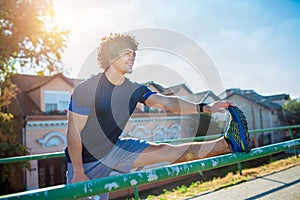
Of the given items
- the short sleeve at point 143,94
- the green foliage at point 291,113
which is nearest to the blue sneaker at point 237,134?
the short sleeve at point 143,94

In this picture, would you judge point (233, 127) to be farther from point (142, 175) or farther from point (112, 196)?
point (112, 196)

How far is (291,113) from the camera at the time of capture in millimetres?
27031

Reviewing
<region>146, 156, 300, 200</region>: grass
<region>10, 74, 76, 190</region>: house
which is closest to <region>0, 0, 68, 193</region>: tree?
<region>10, 74, 76, 190</region>: house

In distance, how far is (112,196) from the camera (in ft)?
36.4

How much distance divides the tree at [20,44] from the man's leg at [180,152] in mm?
8133

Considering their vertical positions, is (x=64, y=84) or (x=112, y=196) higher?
(x=64, y=84)

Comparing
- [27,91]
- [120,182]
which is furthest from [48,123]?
[120,182]

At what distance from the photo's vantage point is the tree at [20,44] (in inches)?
332

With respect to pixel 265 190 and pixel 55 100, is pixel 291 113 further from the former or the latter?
pixel 265 190

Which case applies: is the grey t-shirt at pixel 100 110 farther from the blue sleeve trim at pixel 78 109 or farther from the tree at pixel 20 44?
the tree at pixel 20 44

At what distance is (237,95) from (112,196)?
70.6ft

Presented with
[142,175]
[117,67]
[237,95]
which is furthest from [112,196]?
[237,95]

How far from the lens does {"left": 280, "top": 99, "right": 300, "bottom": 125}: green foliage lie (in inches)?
1053

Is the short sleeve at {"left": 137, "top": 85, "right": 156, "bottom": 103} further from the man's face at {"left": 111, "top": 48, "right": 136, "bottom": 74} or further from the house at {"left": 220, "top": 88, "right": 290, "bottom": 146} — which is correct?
the house at {"left": 220, "top": 88, "right": 290, "bottom": 146}
